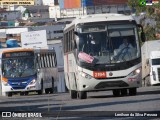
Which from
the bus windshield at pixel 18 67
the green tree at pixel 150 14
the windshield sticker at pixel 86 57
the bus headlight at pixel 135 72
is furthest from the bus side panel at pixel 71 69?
the green tree at pixel 150 14

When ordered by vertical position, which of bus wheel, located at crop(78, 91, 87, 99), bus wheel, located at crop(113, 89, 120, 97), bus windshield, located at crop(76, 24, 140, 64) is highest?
bus windshield, located at crop(76, 24, 140, 64)

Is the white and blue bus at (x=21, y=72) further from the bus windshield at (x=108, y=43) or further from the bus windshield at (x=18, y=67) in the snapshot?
the bus windshield at (x=108, y=43)

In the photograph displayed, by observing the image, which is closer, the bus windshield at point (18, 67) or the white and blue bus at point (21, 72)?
the white and blue bus at point (21, 72)

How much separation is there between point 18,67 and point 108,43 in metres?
17.0

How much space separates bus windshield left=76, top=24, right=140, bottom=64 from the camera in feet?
89.0

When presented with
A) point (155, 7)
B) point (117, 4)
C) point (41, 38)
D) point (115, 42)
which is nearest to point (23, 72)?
point (115, 42)

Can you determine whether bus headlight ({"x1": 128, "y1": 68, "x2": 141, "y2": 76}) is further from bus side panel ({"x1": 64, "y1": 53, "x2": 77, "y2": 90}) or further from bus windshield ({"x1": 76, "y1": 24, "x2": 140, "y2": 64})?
bus side panel ({"x1": 64, "y1": 53, "x2": 77, "y2": 90})

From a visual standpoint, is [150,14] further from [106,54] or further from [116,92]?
[106,54]

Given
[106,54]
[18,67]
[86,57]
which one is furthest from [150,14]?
[86,57]

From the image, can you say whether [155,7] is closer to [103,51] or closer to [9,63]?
[9,63]

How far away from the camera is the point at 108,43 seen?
27.3 metres

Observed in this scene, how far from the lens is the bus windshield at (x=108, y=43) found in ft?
89.0

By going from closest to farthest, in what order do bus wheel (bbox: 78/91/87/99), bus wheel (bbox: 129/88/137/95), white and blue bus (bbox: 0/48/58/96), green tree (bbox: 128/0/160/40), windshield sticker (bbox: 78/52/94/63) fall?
windshield sticker (bbox: 78/52/94/63), bus wheel (bbox: 78/91/87/99), bus wheel (bbox: 129/88/137/95), white and blue bus (bbox: 0/48/58/96), green tree (bbox: 128/0/160/40)

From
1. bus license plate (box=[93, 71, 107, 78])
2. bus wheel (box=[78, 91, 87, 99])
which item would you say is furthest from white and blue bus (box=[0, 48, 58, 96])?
bus license plate (box=[93, 71, 107, 78])
